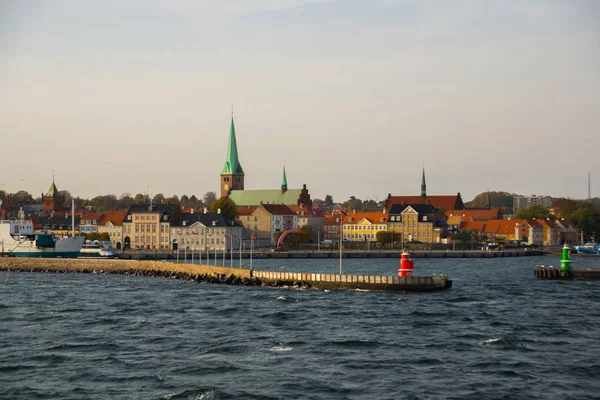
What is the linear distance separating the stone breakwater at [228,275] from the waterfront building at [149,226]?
62.3 metres

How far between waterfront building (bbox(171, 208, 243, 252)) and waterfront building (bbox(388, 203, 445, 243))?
36.8m

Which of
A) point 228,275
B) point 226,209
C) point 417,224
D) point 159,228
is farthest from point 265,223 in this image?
point 228,275

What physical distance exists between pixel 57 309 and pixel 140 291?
15232 millimetres

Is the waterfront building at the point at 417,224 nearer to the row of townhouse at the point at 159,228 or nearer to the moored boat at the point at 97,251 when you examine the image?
the row of townhouse at the point at 159,228

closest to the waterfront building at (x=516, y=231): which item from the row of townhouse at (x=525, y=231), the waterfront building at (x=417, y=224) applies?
the row of townhouse at (x=525, y=231)

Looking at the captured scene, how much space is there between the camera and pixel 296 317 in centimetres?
5088

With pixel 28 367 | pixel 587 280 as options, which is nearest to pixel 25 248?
pixel 587 280

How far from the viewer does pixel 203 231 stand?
165 meters

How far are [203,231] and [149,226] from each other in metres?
12.5

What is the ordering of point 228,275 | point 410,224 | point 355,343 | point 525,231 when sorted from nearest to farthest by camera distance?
point 355,343 < point 228,275 < point 410,224 < point 525,231

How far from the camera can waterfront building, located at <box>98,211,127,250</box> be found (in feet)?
575

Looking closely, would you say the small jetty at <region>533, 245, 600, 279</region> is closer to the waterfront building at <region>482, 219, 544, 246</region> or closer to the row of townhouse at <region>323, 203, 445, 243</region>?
the row of townhouse at <region>323, 203, 445, 243</region>

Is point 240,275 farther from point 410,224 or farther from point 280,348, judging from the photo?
point 410,224

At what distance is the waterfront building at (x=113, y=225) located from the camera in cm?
17525
